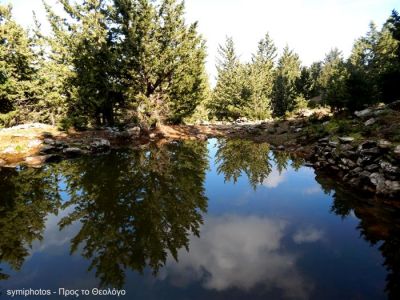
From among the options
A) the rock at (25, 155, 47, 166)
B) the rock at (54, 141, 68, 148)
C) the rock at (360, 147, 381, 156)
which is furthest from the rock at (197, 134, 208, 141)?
the rock at (360, 147, 381, 156)

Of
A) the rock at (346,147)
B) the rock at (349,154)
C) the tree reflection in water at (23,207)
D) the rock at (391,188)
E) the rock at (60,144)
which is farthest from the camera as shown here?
the rock at (60,144)

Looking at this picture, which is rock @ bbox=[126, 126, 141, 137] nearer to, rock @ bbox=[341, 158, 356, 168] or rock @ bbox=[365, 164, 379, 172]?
rock @ bbox=[341, 158, 356, 168]

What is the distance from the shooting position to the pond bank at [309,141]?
12670 mm

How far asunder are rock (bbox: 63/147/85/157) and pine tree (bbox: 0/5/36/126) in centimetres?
1116

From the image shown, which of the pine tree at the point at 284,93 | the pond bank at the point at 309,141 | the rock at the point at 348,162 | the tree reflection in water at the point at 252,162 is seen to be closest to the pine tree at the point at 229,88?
the pine tree at the point at 284,93

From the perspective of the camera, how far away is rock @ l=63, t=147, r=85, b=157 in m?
22.9

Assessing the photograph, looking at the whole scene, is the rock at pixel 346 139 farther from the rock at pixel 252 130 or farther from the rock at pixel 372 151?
the rock at pixel 252 130

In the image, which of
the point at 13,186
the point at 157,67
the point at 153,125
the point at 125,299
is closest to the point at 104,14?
the point at 157,67

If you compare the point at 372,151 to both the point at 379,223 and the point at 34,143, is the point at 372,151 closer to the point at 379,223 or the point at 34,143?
the point at 379,223

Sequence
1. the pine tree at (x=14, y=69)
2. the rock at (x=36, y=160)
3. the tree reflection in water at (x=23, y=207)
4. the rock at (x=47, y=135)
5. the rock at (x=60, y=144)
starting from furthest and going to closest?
the pine tree at (x=14, y=69) → the rock at (x=47, y=135) → the rock at (x=60, y=144) → the rock at (x=36, y=160) → the tree reflection in water at (x=23, y=207)

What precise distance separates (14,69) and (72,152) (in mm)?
14732

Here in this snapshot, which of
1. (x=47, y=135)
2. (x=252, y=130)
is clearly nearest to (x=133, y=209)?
(x=47, y=135)

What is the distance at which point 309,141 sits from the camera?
75.6ft

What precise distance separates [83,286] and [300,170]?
14162 mm
